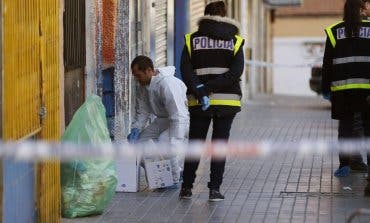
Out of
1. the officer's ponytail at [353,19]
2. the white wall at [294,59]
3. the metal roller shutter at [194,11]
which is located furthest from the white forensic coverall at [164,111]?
the white wall at [294,59]

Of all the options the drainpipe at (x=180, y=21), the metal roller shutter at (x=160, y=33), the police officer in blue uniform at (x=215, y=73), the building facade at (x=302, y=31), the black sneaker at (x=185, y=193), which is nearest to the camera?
the police officer in blue uniform at (x=215, y=73)

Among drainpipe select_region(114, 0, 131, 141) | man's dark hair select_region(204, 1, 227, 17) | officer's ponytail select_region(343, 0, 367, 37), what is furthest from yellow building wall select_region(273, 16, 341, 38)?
man's dark hair select_region(204, 1, 227, 17)

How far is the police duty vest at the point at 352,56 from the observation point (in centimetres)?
1043

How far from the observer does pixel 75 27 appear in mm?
10961

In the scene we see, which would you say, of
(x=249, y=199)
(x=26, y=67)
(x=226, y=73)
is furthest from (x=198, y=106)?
(x=26, y=67)

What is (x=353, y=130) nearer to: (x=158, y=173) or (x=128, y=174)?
(x=158, y=173)

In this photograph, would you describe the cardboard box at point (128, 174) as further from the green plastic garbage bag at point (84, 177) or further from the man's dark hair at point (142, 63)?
the green plastic garbage bag at point (84, 177)

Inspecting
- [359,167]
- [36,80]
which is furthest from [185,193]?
[36,80]

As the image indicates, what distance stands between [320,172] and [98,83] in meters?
2.56

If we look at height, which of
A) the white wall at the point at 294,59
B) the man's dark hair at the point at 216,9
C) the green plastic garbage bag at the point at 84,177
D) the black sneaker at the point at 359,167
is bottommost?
the white wall at the point at 294,59

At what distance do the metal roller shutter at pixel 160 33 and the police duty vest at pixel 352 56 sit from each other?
5647 millimetres

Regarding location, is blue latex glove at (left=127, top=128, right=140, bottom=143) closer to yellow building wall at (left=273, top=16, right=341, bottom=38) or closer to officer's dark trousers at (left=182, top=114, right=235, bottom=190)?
officer's dark trousers at (left=182, top=114, right=235, bottom=190)

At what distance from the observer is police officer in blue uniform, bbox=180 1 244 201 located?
31.4 feet

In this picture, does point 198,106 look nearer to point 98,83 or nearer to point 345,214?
point 345,214
